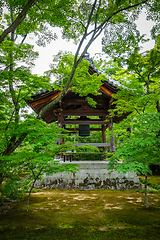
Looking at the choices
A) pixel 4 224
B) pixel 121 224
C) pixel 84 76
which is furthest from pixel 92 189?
pixel 84 76

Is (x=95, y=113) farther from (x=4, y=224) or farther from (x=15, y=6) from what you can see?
(x=4, y=224)

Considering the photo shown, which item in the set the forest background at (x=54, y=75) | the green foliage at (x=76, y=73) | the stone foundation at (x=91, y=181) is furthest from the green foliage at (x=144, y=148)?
the stone foundation at (x=91, y=181)

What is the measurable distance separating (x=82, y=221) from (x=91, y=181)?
3.65 m

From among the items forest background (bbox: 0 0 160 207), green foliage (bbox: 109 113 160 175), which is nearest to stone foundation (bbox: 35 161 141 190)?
forest background (bbox: 0 0 160 207)

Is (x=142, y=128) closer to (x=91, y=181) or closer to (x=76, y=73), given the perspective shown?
(x=76, y=73)

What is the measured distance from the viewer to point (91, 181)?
21.4 feet

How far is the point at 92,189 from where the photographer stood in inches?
247

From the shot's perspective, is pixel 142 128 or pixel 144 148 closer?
pixel 144 148

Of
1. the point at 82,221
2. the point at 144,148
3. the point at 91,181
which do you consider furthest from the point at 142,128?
the point at 91,181

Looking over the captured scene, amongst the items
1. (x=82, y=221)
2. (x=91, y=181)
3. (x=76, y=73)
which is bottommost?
(x=82, y=221)

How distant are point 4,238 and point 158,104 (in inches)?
189

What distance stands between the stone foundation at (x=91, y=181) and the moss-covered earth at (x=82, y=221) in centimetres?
210

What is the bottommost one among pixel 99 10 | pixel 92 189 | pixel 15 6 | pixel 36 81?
pixel 92 189

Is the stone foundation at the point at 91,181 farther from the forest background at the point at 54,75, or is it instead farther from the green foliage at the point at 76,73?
the green foliage at the point at 76,73
